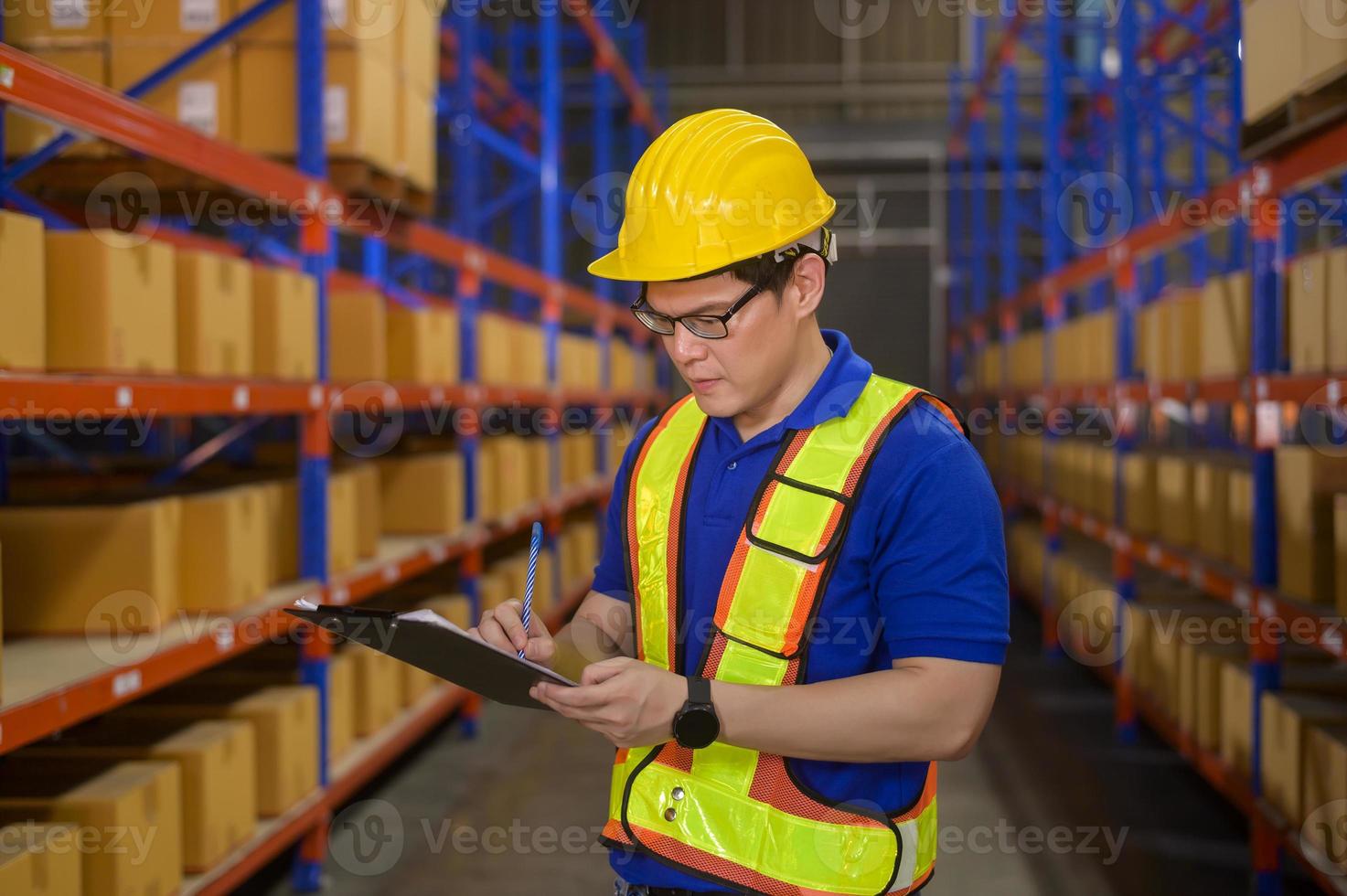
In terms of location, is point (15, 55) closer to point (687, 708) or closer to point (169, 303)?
point (169, 303)

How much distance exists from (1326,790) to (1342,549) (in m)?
0.74

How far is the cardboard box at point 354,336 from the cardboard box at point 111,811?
1.98 m

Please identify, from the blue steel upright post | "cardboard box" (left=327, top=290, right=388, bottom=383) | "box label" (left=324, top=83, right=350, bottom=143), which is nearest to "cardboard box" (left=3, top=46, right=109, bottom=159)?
the blue steel upright post

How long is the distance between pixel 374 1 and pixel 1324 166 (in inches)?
137

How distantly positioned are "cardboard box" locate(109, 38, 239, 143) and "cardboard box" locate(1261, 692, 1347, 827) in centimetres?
417

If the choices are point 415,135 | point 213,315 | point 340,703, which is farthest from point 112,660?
point 415,135

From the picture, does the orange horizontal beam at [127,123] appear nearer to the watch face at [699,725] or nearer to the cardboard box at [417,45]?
the cardboard box at [417,45]

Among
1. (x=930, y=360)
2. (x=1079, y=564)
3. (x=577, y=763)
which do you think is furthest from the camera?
(x=930, y=360)

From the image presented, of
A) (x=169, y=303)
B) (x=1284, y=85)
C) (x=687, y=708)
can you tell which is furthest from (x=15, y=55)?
(x=1284, y=85)

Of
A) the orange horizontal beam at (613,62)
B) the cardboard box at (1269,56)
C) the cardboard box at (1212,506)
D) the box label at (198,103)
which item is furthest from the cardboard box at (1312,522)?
the orange horizontal beam at (613,62)

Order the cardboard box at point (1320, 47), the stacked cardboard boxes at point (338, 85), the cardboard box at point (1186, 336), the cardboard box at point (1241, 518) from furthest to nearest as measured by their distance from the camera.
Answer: the cardboard box at point (1186, 336), the cardboard box at point (1241, 518), the stacked cardboard boxes at point (338, 85), the cardboard box at point (1320, 47)

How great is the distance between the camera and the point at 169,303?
3.45m

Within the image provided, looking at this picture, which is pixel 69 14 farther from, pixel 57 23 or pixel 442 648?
pixel 442 648

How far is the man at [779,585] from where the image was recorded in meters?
1.51
